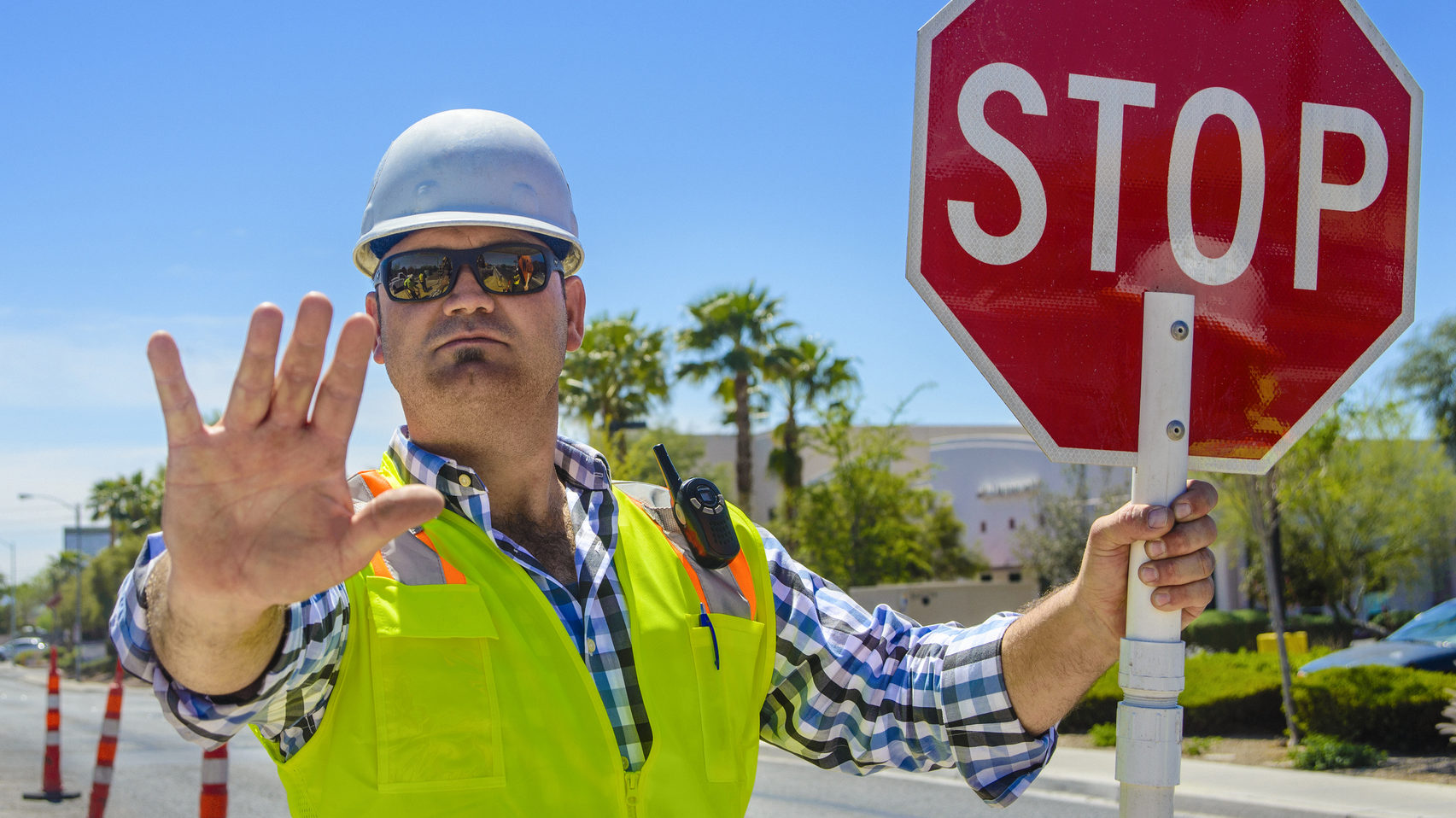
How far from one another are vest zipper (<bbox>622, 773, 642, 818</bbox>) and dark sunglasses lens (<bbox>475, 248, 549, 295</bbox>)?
930mm

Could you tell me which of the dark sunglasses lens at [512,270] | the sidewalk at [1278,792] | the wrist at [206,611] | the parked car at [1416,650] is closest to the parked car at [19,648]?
the parked car at [1416,650]

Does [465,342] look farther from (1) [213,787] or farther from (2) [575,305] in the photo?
(1) [213,787]

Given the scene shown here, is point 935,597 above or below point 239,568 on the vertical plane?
below

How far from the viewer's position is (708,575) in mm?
2316

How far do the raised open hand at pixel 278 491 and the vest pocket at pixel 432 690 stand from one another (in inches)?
14.9

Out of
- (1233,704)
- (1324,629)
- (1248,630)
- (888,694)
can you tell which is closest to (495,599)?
(888,694)

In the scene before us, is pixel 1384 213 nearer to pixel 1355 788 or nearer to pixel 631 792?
pixel 631 792

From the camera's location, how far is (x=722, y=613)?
2.24 m

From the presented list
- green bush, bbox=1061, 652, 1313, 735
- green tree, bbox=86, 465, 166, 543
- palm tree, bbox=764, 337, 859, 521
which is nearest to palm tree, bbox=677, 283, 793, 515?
palm tree, bbox=764, 337, 859, 521

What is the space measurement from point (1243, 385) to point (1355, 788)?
863 cm

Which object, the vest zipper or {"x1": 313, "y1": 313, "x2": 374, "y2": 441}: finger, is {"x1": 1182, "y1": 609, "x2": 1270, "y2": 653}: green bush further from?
{"x1": 313, "y1": 313, "x2": 374, "y2": 441}: finger

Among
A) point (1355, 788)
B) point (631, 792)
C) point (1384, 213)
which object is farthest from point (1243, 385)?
point (1355, 788)

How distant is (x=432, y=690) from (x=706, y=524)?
25.5 inches

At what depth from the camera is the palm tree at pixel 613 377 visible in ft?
84.6
